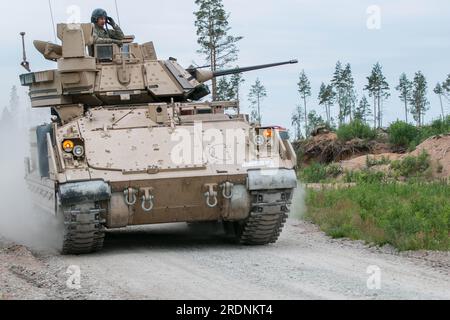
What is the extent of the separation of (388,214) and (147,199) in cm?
440

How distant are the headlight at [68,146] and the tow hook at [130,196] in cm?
98

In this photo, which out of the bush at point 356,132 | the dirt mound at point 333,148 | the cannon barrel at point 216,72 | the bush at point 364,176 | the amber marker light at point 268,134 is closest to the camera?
the amber marker light at point 268,134

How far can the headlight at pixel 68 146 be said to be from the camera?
11945 mm

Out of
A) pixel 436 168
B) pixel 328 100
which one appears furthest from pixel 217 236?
pixel 328 100

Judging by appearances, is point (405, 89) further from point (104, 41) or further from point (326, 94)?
point (104, 41)

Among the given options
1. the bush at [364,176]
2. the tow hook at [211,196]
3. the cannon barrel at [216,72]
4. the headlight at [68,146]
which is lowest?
the bush at [364,176]

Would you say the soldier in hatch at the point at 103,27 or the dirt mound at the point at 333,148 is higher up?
the soldier in hatch at the point at 103,27

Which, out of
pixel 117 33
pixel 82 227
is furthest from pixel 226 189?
pixel 117 33

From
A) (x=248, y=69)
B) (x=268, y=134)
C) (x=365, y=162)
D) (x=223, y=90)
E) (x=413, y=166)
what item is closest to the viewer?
(x=268, y=134)

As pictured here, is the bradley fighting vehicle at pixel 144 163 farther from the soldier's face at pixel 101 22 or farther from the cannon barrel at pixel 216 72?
the cannon barrel at pixel 216 72

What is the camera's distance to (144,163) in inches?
469

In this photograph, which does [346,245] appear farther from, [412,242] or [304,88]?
[304,88]

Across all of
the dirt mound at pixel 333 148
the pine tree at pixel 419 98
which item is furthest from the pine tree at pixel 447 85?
the dirt mound at pixel 333 148

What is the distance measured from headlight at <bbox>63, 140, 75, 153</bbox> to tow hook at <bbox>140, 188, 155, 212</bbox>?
1139mm
